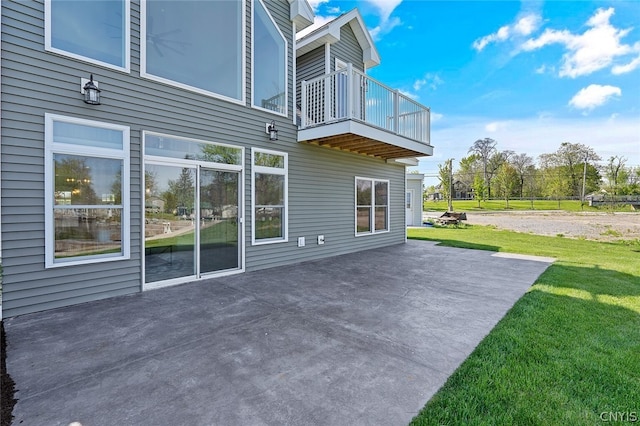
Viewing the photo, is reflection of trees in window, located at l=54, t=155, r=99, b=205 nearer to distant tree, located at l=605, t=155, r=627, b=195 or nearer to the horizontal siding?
the horizontal siding

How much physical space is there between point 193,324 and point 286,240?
11.0 ft

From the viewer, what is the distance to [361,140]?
6.80 meters

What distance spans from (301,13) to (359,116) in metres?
2.70

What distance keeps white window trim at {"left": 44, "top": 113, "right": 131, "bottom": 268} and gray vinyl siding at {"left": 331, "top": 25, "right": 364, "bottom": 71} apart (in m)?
5.63

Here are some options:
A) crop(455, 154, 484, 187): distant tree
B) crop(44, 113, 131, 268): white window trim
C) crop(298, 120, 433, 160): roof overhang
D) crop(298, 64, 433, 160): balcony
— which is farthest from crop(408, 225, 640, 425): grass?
crop(455, 154, 484, 187): distant tree

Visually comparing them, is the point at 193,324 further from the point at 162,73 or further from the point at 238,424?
the point at 162,73

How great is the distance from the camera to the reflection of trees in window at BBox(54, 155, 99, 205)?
149 inches

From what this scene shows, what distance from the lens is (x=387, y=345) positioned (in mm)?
2852

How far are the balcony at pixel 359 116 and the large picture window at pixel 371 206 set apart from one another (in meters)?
1.13

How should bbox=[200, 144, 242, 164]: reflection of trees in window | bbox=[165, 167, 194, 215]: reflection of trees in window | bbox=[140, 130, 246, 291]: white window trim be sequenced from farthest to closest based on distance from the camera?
bbox=[200, 144, 242, 164]: reflection of trees in window, bbox=[165, 167, 194, 215]: reflection of trees in window, bbox=[140, 130, 246, 291]: white window trim

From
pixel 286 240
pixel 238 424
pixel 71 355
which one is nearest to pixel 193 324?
pixel 71 355

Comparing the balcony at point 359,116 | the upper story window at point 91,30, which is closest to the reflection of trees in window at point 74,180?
the upper story window at point 91,30

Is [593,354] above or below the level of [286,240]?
below

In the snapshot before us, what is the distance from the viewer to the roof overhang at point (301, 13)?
6.41 m
